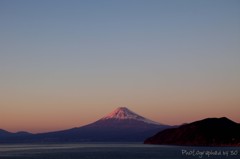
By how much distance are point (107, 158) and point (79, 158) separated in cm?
737

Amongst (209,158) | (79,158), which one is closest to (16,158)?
(79,158)

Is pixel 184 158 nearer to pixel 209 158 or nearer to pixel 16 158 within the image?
pixel 209 158

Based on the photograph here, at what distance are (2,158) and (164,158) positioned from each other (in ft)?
143

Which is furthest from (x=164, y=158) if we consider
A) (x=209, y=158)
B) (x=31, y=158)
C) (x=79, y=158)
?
(x=31, y=158)

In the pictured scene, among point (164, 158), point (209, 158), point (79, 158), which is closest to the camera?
point (209, 158)

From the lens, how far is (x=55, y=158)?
125750mm

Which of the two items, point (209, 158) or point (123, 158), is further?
point (123, 158)

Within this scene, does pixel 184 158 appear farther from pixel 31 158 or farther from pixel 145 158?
pixel 31 158

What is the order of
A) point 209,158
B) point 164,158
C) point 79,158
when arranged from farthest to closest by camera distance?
point 79,158, point 164,158, point 209,158

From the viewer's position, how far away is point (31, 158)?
127812 mm

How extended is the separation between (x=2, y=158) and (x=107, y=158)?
2851cm

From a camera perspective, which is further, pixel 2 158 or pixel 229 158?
pixel 2 158

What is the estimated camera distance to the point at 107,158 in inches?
4855

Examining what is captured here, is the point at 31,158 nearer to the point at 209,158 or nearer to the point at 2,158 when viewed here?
the point at 2,158
